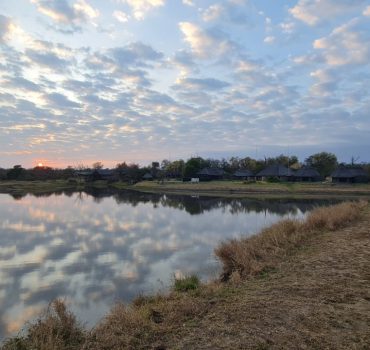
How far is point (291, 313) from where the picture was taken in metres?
5.66

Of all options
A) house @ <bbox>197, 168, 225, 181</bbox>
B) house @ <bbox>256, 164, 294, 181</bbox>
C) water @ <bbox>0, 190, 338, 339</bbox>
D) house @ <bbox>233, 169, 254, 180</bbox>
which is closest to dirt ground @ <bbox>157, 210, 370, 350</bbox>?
water @ <bbox>0, 190, 338, 339</bbox>

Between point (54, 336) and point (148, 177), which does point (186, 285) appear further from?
point (148, 177)

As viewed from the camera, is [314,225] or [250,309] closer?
[250,309]

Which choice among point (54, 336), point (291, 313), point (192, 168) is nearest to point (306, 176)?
point (192, 168)

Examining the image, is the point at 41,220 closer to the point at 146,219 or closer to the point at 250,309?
the point at 146,219

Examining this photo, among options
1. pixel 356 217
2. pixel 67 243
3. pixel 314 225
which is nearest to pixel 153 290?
pixel 314 225

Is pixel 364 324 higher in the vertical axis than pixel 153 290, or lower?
higher

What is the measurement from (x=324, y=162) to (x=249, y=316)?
8976cm

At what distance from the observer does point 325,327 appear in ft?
16.6

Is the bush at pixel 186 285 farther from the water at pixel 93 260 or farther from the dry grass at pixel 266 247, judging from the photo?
the water at pixel 93 260

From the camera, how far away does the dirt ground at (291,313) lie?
187 inches

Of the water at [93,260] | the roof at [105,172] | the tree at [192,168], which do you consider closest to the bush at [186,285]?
the water at [93,260]

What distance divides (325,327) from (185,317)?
6.70ft

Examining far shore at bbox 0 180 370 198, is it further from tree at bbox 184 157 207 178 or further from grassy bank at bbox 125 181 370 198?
tree at bbox 184 157 207 178
